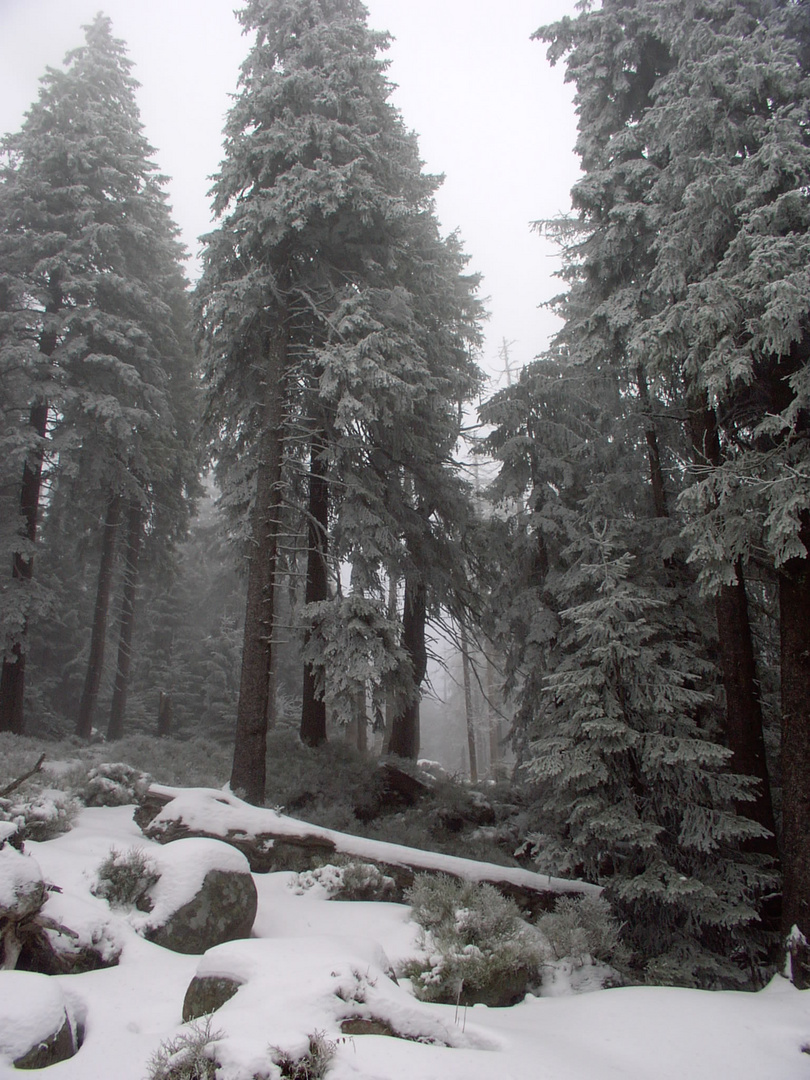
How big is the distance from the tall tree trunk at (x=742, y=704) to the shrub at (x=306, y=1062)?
597cm

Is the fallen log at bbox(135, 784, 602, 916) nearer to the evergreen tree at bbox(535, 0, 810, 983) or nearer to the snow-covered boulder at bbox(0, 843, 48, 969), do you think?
the snow-covered boulder at bbox(0, 843, 48, 969)

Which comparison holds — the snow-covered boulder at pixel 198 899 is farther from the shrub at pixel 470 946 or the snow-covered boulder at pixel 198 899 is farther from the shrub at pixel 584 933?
the shrub at pixel 584 933

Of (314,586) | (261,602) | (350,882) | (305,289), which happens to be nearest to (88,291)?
→ (305,289)

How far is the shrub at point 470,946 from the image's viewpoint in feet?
17.5

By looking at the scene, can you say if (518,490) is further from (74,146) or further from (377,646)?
(74,146)

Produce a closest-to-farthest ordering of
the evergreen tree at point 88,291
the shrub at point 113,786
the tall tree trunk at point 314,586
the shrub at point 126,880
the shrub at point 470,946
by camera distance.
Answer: the shrub at point 470,946, the shrub at point 126,880, the shrub at point 113,786, the tall tree trunk at point 314,586, the evergreen tree at point 88,291

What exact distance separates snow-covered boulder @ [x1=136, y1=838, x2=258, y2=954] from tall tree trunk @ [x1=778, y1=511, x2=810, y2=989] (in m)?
5.55

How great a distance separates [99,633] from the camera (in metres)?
16.2

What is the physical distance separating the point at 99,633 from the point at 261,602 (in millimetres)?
9162

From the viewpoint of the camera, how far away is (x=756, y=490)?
6.46 meters

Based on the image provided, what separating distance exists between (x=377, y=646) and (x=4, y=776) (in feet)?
17.3

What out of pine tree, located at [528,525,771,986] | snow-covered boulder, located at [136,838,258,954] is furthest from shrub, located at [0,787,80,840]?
pine tree, located at [528,525,771,986]

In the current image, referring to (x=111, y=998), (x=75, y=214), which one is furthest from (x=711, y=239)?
(x=75, y=214)

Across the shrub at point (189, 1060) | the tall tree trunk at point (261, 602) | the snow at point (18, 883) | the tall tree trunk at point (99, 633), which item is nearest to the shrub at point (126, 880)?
the snow at point (18, 883)
